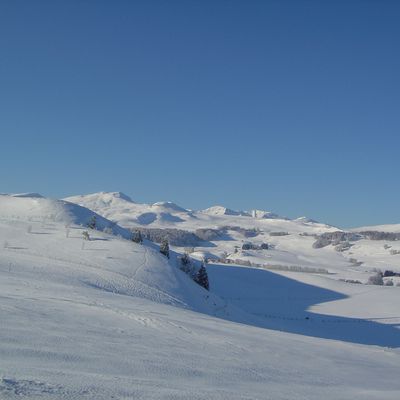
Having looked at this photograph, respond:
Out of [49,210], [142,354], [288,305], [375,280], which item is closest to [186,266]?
[288,305]

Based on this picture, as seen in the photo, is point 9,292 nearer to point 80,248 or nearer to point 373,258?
point 80,248

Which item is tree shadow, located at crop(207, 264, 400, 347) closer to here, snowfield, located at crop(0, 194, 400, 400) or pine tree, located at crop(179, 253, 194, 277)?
pine tree, located at crop(179, 253, 194, 277)

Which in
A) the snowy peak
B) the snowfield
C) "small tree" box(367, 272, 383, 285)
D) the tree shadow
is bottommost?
the tree shadow

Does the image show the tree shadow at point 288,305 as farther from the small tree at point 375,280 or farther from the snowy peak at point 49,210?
the snowy peak at point 49,210

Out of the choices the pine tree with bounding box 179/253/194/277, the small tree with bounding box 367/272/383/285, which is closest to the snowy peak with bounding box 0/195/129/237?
the pine tree with bounding box 179/253/194/277

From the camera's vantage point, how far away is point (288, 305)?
6731 centimetres

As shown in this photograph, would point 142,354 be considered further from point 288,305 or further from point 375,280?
point 375,280

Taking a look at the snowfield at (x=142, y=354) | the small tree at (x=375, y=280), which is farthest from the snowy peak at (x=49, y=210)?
the snowfield at (x=142, y=354)

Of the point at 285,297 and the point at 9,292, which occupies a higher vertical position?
the point at 9,292

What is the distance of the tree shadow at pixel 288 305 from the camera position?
44188mm

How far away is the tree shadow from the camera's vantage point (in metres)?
44.2

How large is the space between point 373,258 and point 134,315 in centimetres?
15768

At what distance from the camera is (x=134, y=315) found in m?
17.5

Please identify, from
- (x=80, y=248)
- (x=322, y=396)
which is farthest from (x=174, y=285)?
(x=322, y=396)
